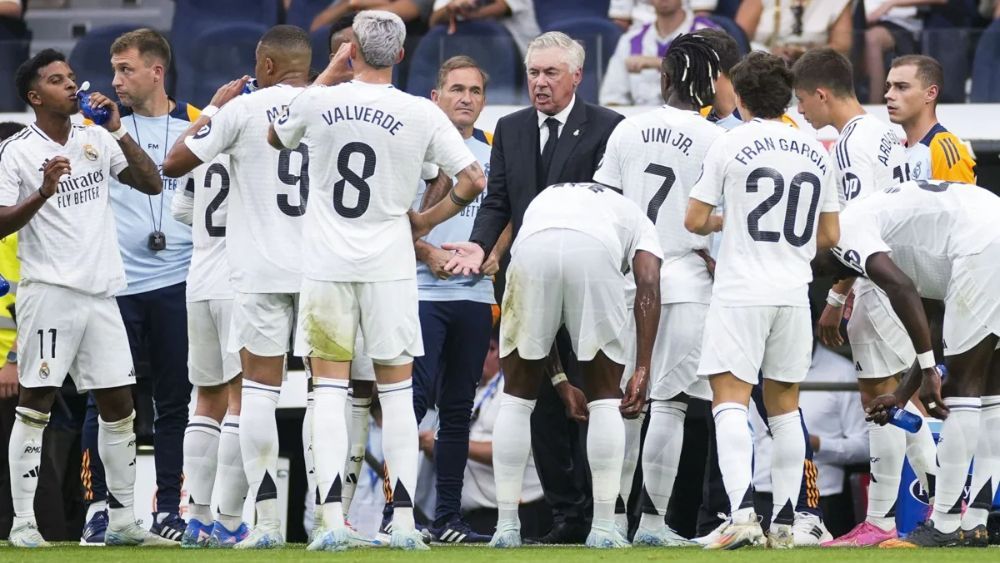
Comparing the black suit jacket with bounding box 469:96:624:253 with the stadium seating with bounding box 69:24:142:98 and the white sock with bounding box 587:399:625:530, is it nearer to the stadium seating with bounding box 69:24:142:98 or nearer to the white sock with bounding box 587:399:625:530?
the white sock with bounding box 587:399:625:530

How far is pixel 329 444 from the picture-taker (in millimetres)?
5859

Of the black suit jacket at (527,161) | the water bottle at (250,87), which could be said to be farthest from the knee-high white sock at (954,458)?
the water bottle at (250,87)

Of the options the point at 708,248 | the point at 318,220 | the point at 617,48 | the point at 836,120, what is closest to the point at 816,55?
the point at 836,120

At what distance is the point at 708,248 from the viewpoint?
6824 mm

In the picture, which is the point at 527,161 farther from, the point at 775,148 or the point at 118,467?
the point at 118,467

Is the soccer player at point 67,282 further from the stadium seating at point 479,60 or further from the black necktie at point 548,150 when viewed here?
the stadium seating at point 479,60

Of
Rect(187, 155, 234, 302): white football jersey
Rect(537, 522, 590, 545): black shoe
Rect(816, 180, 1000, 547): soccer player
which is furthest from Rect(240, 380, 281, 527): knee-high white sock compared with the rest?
Rect(816, 180, 1000, 547): soccer player

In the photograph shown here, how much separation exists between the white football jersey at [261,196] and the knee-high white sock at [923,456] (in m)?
2.96

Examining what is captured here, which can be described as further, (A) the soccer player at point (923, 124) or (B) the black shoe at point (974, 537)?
(A) the soccer player at point (923, 124)

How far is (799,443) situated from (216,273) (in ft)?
8.65

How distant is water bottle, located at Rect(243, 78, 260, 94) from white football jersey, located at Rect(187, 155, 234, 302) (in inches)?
12.4

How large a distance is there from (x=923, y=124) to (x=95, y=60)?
612 cm

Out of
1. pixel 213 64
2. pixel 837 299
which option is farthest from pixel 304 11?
pixel 837 299

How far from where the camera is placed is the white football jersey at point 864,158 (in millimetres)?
7223
